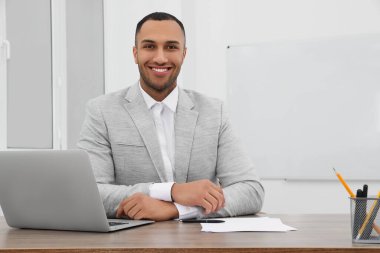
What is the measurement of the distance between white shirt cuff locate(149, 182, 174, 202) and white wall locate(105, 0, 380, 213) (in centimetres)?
279

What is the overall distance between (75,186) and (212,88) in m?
3.34

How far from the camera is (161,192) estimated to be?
5.90 ft

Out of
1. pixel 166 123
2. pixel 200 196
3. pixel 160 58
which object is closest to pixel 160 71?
pixel 160 58

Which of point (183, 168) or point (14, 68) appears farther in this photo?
point (14, 68)

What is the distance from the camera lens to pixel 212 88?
466cm

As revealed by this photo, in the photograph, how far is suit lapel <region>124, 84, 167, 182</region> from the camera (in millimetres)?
2109

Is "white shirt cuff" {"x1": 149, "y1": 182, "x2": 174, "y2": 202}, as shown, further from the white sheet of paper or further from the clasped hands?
the white sheet of paper

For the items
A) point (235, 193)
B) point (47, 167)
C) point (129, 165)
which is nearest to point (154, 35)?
point (129, 165)

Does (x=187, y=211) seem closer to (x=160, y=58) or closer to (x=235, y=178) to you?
(x=235, y=178)

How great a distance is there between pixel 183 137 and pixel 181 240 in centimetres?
92

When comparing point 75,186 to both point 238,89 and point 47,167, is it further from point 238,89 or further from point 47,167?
point 238,89

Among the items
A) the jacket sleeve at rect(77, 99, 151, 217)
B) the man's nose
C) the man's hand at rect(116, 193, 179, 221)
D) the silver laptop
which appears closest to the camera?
the silver laptop

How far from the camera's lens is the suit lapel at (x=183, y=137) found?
7.03 feet

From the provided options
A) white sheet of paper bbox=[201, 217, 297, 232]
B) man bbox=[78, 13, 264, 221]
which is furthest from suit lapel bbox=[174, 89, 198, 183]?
white sheet of paper bbox=[201, 217, 297, 232]
